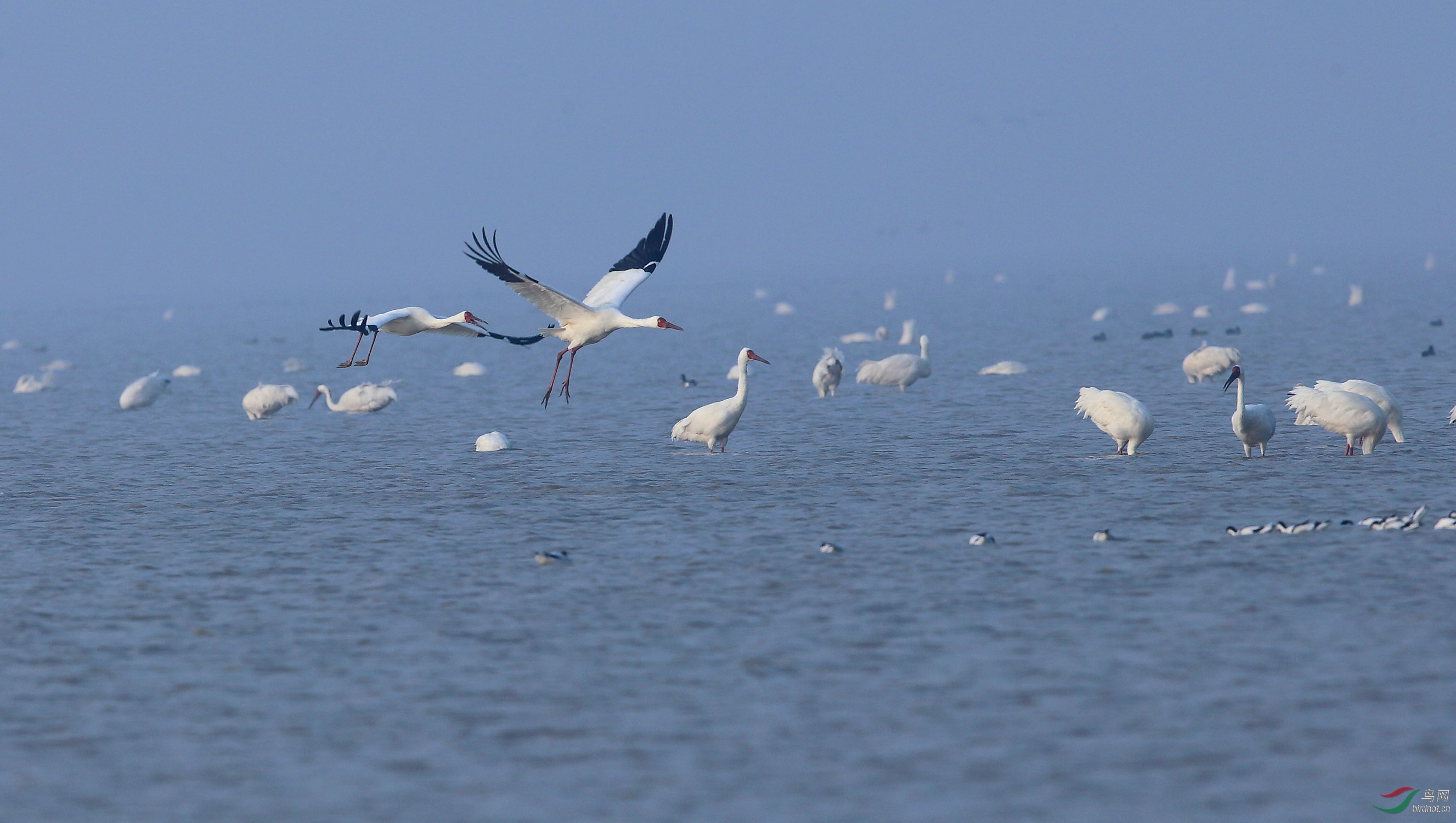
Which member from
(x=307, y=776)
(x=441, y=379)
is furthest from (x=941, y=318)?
(x=307, y=776)

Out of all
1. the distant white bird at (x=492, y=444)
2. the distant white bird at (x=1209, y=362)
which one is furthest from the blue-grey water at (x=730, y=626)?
the distant white bird at (x=1209, y=362)

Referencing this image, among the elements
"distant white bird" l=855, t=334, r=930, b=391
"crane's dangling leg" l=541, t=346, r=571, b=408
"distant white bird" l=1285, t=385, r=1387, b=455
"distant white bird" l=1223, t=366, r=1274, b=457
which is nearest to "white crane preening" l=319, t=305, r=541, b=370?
"crane's dangling leg" l=541, t=346, r=571, b=408

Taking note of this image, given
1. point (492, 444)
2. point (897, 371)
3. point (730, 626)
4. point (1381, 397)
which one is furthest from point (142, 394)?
point (730, 626)

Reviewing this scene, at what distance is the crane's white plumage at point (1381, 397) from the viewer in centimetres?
2302

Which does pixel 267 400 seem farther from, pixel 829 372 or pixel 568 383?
pixel 829 372

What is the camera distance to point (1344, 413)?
21953 mm

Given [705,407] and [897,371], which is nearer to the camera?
[705,407]

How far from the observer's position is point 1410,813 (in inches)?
358

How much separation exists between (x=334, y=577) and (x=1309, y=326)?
4788 centimetres

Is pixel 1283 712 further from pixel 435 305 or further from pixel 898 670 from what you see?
pixel 435 305

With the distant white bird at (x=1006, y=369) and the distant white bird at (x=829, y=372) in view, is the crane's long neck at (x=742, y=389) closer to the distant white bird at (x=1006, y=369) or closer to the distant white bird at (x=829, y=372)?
the distant white bird at (x=829, y=372)

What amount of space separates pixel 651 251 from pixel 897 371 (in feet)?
39.6

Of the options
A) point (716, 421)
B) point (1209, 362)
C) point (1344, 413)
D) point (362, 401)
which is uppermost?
point (1209, 362)

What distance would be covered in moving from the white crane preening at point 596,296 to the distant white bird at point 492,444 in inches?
123
